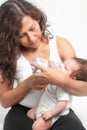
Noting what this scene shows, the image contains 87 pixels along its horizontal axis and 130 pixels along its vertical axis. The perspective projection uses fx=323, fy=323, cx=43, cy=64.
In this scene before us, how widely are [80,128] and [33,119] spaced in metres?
0.26

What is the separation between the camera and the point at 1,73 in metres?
1.80

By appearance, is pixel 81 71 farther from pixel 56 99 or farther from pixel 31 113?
pixel 31 113

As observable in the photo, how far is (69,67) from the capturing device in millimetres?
1580

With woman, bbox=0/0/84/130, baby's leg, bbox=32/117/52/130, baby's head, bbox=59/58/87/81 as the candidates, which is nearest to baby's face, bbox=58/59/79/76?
baby's head, bbox=59/58/87/81

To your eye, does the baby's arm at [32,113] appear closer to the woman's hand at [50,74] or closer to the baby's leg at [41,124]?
the baby's leg at [41,124]

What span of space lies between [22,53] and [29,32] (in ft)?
0.68

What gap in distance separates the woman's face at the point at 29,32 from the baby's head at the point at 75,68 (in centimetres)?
20

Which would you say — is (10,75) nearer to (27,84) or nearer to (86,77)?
(27,84)

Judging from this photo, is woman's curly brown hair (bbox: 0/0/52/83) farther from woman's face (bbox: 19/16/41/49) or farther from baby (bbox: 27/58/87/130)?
baby (bbox: 27/58/87/130)

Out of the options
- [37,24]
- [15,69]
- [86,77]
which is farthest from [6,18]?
[86,77]

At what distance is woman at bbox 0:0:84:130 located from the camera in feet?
5.41

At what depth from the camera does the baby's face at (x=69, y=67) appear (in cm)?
158

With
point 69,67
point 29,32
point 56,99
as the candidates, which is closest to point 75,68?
point 69,67

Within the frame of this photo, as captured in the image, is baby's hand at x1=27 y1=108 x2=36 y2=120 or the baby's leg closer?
the baby's leg
